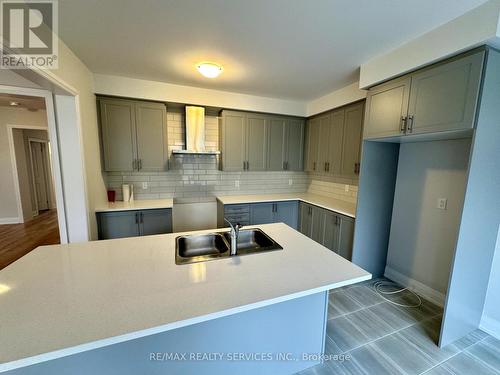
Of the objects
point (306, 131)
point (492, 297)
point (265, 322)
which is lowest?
point (492, 297)

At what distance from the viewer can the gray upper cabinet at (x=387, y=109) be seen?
2035 millimetres

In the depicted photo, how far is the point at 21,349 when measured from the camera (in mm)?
752

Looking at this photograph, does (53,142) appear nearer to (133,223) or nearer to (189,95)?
(133,223)

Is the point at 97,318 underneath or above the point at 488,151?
underneath

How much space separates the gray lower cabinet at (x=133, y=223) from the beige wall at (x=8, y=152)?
396 cm

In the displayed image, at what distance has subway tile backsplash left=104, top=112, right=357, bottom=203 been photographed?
3355 millimetres

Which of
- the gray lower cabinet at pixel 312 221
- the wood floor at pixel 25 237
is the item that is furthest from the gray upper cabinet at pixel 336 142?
the wood floor at pixel 25 237

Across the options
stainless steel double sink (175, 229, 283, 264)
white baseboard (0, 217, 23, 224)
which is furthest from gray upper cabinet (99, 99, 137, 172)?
white baseboard (0, 217, 23, 224)

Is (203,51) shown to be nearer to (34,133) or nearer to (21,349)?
(21,349)

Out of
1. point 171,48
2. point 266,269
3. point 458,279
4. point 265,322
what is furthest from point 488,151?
point 171,48

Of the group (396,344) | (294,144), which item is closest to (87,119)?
(294,144)

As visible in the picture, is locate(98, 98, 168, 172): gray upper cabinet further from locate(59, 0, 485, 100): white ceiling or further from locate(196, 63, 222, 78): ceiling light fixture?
locate(196, 63, 222, 78): ceiling light fixture

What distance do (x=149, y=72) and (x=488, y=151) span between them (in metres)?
3.43

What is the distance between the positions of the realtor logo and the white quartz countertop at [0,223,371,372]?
1331mm
